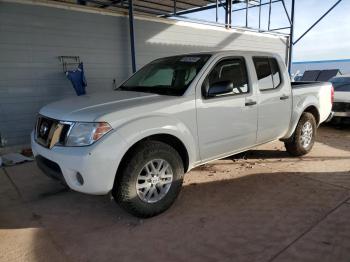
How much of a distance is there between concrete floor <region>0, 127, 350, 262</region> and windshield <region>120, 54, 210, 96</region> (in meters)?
1.39

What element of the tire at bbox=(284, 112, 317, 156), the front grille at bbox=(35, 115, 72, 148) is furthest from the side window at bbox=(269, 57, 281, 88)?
the front grille at bbox=(35, 115, 72, 148)

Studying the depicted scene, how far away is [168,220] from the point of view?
3490 mm

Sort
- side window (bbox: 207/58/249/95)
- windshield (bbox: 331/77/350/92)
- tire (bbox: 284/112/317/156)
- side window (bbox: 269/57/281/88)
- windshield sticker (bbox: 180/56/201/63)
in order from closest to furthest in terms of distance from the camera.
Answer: side window (bbox: 207/58/249/95) < windshield sticker (bbox: 180/56/201/63) < side window (bbox: 269/57/281/88) < tire (bbox: 284/112/317/156) < windshield (bbox: 331/77/350/92)

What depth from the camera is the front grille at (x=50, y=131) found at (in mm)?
3223

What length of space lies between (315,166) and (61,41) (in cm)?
568

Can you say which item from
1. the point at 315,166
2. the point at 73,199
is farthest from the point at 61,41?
the point at 315,166

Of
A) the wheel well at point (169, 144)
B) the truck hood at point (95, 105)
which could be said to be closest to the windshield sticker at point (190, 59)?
the truck hood at point (95, 105)

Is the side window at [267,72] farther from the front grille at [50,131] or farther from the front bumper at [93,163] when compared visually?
the front grille at [50,131]

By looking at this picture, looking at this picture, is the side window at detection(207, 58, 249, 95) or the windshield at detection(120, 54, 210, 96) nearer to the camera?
the windshield at detection(120, 54, 210, 96)

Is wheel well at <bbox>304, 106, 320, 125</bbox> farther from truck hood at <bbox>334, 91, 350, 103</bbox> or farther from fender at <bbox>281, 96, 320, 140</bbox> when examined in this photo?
truck hood at <bbox>334, 91, 350, 103</bbox>

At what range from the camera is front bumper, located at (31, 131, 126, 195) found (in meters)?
2.99

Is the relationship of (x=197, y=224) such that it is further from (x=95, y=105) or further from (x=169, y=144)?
(x=95, y=105)

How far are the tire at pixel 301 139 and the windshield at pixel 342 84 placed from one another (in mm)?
3487

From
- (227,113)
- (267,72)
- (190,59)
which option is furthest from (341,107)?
(190,59)
